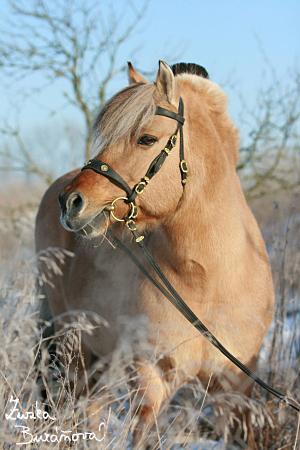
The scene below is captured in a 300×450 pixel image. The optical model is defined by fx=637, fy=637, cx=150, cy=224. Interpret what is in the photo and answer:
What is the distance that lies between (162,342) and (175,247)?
507 millimetres

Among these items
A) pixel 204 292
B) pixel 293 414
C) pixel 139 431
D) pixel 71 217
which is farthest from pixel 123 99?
pixel 293 414

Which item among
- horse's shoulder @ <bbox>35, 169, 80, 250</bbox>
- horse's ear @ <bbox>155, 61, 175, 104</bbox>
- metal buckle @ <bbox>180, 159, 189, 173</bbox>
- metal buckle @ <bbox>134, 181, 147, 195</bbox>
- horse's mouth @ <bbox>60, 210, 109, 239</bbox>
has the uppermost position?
horse's ear @ <bbox>155, 61, 175, 104</bbox>

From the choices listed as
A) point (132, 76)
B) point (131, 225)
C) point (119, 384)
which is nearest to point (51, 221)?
point (132, 76)

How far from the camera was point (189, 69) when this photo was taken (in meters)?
3.73

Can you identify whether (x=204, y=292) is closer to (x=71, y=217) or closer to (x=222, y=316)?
(x=222, y=316)

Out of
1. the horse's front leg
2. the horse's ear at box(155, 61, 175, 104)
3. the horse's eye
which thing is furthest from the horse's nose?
the horse's front leg

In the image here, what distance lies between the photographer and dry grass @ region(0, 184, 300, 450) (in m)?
2.61

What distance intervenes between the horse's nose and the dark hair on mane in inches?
42.9

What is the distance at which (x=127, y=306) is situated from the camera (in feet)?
12.2

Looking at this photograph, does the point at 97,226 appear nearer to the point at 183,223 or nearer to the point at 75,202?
the point at 75,202

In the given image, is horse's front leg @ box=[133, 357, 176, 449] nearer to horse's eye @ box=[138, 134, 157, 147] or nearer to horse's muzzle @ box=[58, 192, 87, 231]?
horse's muzzle @ box=[58, 192, 87, 231]

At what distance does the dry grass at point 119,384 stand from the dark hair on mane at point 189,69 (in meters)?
1.16

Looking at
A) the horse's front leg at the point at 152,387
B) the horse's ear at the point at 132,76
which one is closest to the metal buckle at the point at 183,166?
the horse's ear at the point at 132,76

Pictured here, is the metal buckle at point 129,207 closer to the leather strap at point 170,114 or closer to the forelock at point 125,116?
the forelock at point 125,116
